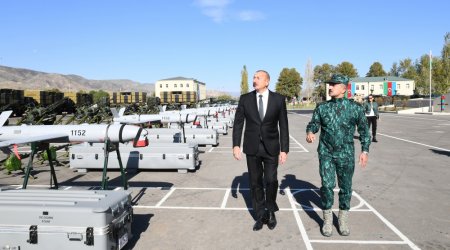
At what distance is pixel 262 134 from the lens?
5.79 metres

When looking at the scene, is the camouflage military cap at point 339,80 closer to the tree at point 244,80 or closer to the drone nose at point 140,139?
the drone nose at point 140,139

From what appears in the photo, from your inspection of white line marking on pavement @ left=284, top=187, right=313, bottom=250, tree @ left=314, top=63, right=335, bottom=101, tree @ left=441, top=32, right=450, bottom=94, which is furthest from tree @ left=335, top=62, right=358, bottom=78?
white line marking on pavement @ left=284, top=187, right=313, bottom=250

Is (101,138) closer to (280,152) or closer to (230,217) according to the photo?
(230,217)

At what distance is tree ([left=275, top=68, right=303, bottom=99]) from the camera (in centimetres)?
11694

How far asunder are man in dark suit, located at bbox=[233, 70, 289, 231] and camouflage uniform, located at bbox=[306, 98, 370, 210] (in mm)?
665

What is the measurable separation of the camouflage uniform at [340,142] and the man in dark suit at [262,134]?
2.18ft

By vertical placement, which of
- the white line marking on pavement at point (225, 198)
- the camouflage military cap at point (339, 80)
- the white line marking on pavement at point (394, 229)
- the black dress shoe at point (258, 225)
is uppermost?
the camouflage military cap at point (339, 80)

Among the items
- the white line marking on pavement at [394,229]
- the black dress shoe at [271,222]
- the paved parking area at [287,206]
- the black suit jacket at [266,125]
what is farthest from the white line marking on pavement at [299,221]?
the white line marking on pavement at [394,229]

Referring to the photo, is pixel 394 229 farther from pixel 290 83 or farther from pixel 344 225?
pixel 290 83

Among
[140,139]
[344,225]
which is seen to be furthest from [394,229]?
[140,139]

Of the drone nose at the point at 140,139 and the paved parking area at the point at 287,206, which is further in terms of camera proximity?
Answer: the drone nose at the point at 140,139

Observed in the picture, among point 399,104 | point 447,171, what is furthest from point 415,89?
point 447,171

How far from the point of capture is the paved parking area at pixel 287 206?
5.54m

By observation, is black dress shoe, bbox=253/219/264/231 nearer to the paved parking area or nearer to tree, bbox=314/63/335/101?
the paved parking area
